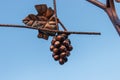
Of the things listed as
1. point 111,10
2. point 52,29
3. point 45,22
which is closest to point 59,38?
point 52,29

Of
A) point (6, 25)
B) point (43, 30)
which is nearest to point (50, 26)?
point (43, 30)

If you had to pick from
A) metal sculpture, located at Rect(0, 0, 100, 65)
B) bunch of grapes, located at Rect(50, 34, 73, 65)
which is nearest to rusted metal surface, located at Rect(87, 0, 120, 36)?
metal sculpture, located at Rect(0, 0, 100, 65)

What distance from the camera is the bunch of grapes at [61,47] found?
62.6 inches

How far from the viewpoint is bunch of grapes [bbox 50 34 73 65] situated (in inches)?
62.6

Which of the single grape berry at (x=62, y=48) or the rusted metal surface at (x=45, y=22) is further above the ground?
the rusted metal surface at (x=45, y=22)

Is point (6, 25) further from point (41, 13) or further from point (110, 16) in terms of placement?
point (110, 16)

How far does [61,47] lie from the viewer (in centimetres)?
162

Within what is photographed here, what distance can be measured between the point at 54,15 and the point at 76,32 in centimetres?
22

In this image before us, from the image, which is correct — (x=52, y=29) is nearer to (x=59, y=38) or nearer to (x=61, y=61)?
(x=59, y=38)

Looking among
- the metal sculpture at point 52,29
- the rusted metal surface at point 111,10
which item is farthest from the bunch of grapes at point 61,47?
the rusted metal surface at point 111,10

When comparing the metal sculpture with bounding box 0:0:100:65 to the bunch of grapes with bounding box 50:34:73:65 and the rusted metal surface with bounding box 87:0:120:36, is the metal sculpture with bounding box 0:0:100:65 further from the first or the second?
the rusted metal surface with bounding box 87:0:120:36

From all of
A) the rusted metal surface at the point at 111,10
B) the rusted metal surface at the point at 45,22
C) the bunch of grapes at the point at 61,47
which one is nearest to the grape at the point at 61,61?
the bunch of grapes at the point at 61,47

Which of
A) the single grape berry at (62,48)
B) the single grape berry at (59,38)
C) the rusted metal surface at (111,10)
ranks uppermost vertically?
the rusted metal surface at (111,10)

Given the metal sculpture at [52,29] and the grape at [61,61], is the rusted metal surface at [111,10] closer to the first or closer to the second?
the metal sculpture at [52,29]
